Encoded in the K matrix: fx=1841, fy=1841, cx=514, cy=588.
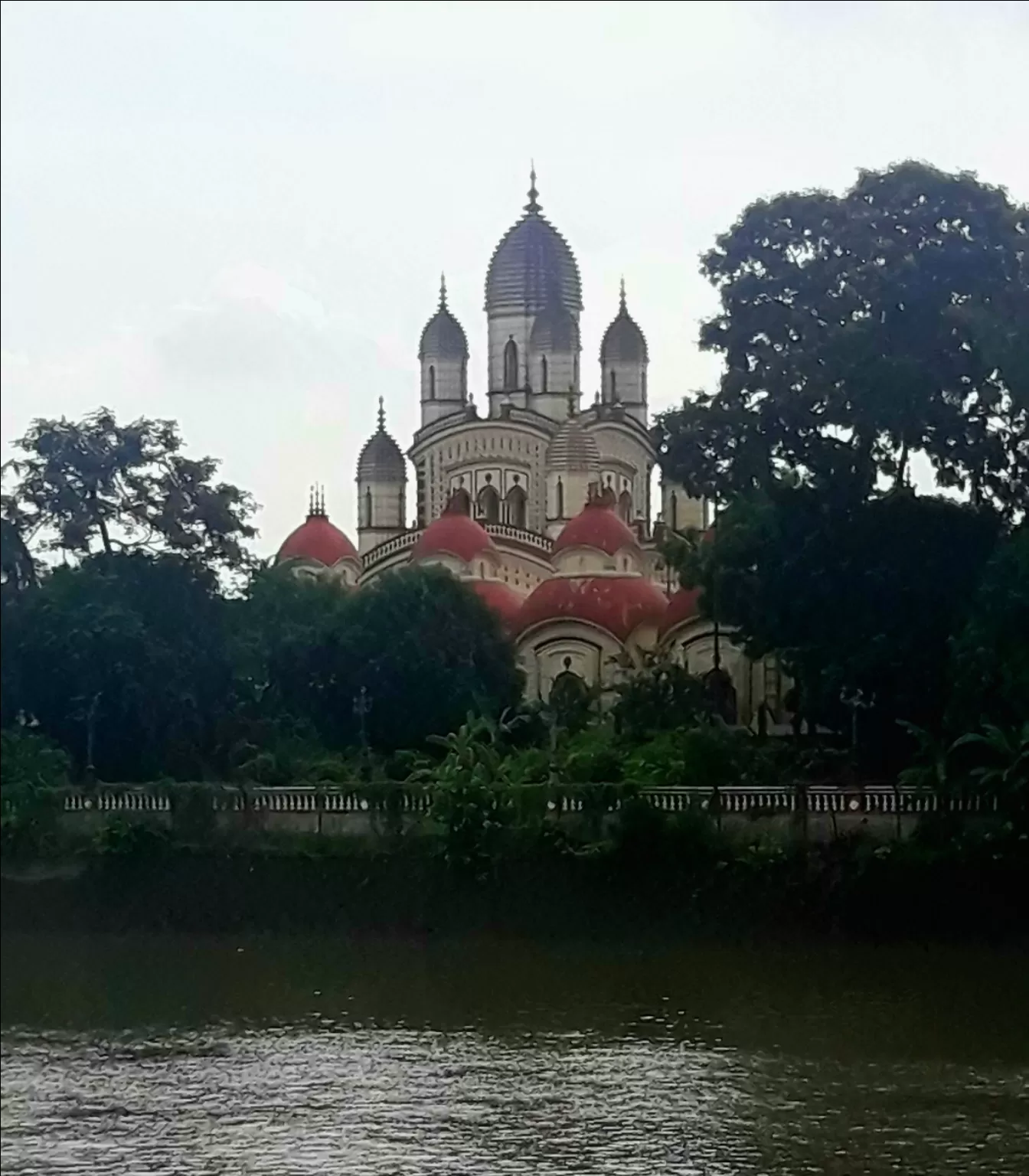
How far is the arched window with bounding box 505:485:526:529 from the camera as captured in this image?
26359 mm

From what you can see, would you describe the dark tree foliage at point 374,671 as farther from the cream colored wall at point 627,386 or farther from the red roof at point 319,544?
the cream colored wall at point 627,386

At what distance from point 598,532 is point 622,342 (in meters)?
7.77

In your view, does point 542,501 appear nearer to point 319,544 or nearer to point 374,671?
point 319,544

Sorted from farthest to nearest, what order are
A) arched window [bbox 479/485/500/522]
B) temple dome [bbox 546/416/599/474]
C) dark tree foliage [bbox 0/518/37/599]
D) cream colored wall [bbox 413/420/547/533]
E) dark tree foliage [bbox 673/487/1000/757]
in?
cream colored wall [bbox 413/420/547/533] < arched window [bbox 479/485/500/522] < temple dome [bbox 546/416/599/474] < dark tree foliage [bbox 0/518/37/599] < dark tree foliage [bbox 673/487/1000/757]

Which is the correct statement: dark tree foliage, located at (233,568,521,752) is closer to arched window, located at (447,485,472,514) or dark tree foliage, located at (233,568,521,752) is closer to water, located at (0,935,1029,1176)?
water, located at (0,935,1029,1176)

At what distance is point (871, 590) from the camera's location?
1409 cm

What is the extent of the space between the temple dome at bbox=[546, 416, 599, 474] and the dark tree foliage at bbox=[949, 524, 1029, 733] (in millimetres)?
12898

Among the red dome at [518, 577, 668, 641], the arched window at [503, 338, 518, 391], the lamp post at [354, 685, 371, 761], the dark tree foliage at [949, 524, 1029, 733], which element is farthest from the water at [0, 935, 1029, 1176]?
the arched window at [503, 338, 518, 391]

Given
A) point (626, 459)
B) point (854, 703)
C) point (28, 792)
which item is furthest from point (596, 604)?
point (28, 792)

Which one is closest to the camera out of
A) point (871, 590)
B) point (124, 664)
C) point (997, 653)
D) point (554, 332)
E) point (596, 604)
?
point (997, 653)

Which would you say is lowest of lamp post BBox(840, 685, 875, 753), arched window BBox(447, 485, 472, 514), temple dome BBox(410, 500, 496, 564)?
lamp post BBox(840, 685, 875, 753)

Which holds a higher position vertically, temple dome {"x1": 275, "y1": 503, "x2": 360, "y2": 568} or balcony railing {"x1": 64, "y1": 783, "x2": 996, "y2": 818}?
temple dome {"x1": 275, "y1": 503, "x2": 360, "y2": 568}

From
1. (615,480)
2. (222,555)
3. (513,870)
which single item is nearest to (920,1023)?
(513,870)

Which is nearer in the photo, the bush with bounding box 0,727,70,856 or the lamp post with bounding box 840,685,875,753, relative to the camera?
the bush with bounding box 0,727,70,856
